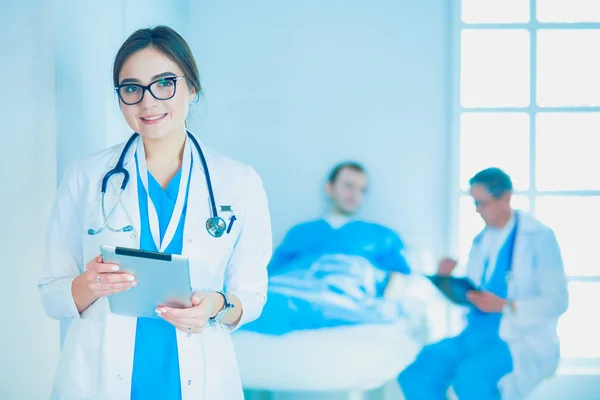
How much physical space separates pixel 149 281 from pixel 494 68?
5.29 feet

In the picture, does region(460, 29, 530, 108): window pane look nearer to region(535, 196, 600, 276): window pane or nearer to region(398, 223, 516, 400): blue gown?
region(535, 196, 600, 276): window pane

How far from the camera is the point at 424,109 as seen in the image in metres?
2.09

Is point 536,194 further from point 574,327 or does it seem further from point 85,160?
point 85,160

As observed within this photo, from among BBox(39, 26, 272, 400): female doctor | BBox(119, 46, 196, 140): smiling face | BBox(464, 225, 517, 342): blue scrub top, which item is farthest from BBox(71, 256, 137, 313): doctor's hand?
BBox(464, 225, 517, 342): blue scrub top

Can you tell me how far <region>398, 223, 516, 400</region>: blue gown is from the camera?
1.71m

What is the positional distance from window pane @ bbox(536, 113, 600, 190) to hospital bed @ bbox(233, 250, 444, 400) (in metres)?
0.85

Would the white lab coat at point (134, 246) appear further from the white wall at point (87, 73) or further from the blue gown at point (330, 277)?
the blue gown at point (330, 277)

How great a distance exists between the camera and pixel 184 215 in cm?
98

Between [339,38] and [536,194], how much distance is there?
862 mm

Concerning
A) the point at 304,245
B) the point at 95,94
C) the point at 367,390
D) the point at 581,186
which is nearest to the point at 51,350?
the point at 95,94

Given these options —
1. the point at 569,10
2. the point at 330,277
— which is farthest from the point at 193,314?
the point at 569,10

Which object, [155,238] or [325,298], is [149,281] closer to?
[155,238]

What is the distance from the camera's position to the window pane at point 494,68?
6.77 feet

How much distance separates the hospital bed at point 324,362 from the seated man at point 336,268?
0.05 meters
